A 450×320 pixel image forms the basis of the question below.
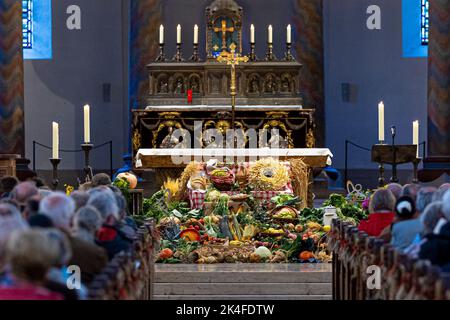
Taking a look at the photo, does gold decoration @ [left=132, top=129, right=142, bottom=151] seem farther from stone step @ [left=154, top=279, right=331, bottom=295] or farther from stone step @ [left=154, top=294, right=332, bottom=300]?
stone step @ [left=154, top=294, right=332, bottom=300]

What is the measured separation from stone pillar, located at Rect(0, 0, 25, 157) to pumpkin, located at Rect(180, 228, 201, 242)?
302 inches

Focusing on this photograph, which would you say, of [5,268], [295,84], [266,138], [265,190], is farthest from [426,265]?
[295,84]

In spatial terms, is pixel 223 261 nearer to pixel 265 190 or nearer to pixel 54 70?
pixel 265 190

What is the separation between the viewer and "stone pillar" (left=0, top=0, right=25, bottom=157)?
755 inches

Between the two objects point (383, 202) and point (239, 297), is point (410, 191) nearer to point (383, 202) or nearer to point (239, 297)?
point (383, 202)

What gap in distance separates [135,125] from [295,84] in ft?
10.8

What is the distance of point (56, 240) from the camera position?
14.7 feet

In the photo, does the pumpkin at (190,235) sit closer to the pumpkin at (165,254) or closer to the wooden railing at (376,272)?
the pumpkin at (165,254)

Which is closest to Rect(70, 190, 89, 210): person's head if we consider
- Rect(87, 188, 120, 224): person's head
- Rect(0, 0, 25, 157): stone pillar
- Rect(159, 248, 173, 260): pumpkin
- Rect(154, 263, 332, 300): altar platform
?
Rect(87, 188, 120, 224): person's head

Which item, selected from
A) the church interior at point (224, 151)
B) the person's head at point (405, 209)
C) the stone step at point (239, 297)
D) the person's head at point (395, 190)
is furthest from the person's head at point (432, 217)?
the stone step at point (239, 297)

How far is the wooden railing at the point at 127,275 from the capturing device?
16.9 feet

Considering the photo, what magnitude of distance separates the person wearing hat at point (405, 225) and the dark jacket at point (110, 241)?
171 centimetres

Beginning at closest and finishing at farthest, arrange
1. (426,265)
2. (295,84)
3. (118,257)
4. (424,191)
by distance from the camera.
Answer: (426,265) → (118,257) → (424,191) → (295,84)
